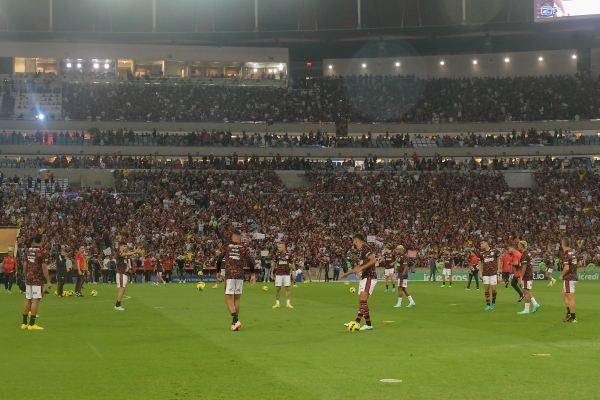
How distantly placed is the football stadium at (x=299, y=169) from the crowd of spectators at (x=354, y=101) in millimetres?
226

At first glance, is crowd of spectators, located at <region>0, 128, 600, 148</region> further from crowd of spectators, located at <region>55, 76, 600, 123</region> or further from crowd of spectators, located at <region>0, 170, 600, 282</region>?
crowd of spectators, located at <region>0, 170, 600, 282</region>

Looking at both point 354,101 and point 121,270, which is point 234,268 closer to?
point 121,270

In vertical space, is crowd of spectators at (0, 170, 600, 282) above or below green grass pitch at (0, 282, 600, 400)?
above

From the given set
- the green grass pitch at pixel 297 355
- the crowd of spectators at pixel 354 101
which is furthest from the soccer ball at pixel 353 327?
the crowd of spectators at pixel 354 101

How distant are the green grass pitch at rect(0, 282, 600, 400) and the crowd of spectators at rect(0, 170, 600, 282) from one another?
2964 cm

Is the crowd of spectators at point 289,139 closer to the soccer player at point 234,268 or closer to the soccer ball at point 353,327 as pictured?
the soccer player at point 234,268

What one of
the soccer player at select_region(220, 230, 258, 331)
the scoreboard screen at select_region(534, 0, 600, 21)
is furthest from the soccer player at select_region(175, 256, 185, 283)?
the scoreboard screen at select_region(534, 0, 600, 21)

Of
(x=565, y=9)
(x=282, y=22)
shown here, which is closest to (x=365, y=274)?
(x=565, y=9)

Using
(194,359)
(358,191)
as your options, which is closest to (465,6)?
(358,191)

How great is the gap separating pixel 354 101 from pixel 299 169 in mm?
14120

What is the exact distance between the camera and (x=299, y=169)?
72188mm

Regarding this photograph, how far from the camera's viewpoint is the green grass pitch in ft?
35.6

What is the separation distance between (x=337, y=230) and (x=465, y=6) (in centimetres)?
3229

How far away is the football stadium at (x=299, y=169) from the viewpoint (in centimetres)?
2341
